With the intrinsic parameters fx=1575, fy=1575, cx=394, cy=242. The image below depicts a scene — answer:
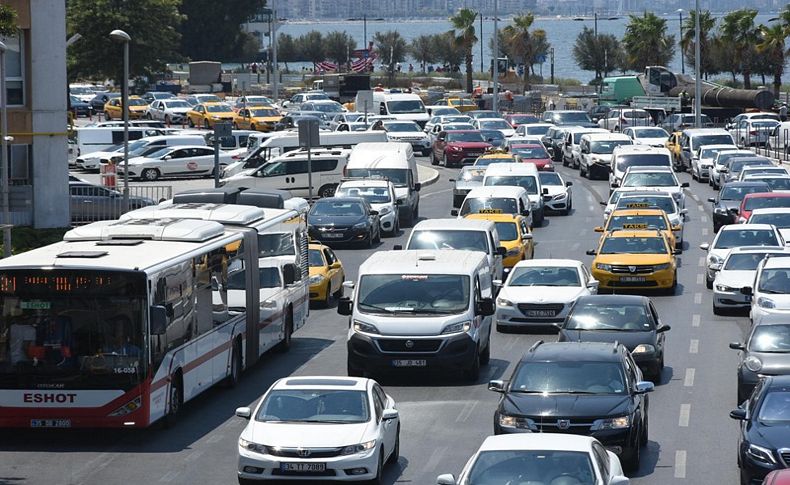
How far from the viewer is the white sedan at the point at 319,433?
664 inches

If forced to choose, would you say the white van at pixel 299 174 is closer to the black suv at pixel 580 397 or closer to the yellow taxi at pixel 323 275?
the yellow taxi at pixel 323 275

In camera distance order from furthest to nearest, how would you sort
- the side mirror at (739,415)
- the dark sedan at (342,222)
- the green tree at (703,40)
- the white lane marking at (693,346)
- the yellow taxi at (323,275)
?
the green tree at (703,40) → the dark sedan at (342,222) → the yellow taxi at (323,275) → the white lane marking at (693,346) → the side mirror at (739,415)

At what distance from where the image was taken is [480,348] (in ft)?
82.3

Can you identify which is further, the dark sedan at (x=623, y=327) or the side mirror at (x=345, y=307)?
the side mirror at (x=345, y=307)

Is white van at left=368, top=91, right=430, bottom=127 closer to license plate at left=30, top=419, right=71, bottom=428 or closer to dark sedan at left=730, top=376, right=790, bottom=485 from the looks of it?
license plate at left=30, top=419, right=71, bottom=428

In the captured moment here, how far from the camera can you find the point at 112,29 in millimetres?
83938

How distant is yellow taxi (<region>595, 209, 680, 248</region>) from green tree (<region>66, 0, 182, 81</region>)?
50.6 m

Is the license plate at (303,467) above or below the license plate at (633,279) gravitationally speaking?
above

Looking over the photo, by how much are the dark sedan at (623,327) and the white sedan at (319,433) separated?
631 cm

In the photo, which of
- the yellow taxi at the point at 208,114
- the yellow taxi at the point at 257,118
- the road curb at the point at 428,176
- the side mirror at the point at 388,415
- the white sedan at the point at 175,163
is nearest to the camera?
the side mirror at the point at 388,415

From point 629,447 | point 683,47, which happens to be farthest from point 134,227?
point 683,47

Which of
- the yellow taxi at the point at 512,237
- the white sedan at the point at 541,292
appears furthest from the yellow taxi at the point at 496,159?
the white sedan at the point at 541,292

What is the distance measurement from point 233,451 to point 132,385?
60.6 inches

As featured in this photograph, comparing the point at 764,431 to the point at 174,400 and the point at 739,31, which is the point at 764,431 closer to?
the point at 174,400
